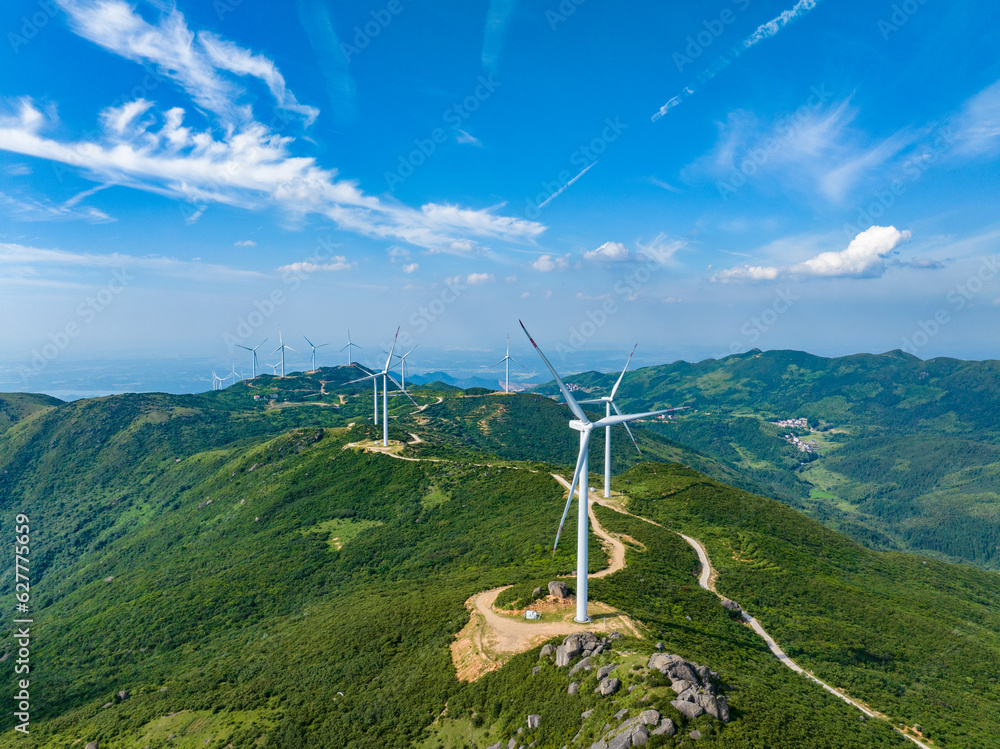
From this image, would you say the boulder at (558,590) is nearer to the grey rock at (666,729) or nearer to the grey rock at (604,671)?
the grey rock at (604,671)

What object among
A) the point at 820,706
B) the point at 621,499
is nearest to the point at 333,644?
the point at 820,706

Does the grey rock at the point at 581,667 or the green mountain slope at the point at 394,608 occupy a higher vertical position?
the grey rock at the point at 581,667

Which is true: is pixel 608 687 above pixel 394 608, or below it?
above

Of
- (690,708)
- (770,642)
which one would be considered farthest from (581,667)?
(770,642)

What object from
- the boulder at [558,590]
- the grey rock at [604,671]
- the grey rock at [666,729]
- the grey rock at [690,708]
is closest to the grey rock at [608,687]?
the grey rock at [604,671]

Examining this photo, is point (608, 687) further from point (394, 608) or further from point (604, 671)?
point (394, 608)

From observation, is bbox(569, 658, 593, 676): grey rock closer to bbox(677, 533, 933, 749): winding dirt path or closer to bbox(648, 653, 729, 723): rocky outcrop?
bbox(648, 653, 729, 723): rocky outcrop
